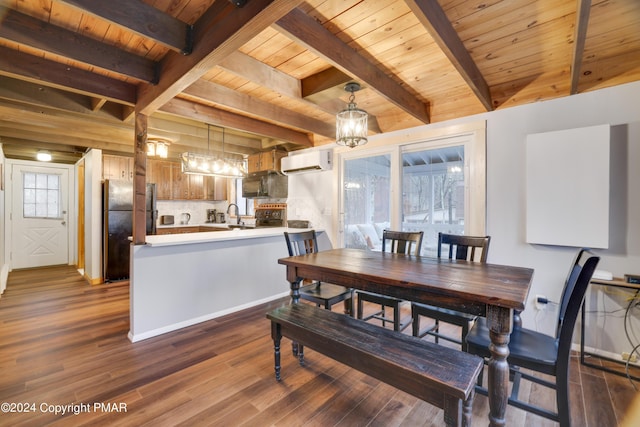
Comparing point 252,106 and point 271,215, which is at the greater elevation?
point 252,106

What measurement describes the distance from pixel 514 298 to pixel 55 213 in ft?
26.5

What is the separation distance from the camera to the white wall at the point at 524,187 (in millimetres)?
2154

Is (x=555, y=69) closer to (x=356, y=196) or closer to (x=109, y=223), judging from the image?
(x=356, y=196)

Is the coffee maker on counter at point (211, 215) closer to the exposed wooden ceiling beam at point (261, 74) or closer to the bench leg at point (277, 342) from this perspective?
the exposed wooden ceiling beam at point (261, 74)

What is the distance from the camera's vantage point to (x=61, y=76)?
2.19 metres

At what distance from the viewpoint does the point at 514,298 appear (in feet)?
4.48

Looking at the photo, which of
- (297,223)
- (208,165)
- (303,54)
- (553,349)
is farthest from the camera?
(297,223)

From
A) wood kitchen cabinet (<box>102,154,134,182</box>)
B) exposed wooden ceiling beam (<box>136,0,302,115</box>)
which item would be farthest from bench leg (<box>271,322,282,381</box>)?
wood kitchen cabinet (<box>102,154,134,182</box>)

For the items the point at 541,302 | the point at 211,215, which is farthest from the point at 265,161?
the point at 541,302

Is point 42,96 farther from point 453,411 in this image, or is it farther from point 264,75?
point 453,411

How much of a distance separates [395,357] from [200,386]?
1.42 meters

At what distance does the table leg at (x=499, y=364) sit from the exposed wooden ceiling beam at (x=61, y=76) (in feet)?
10.8

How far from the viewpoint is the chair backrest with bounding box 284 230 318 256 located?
9.05ft

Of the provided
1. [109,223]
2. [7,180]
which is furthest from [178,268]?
[7,180]
